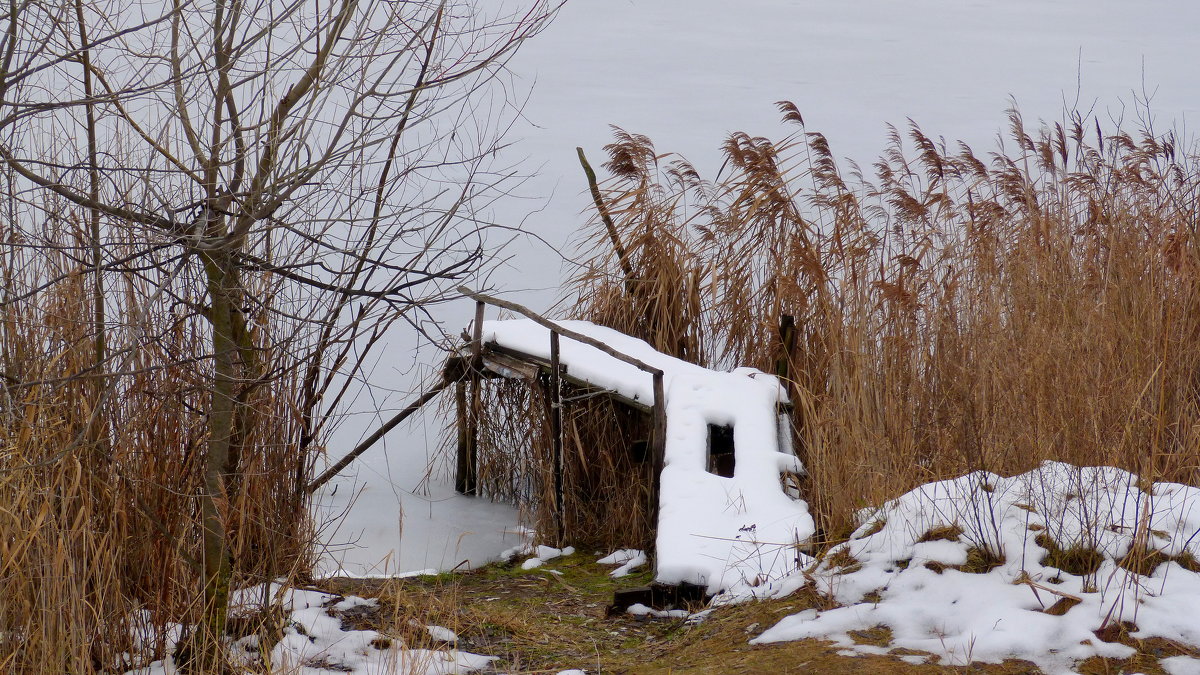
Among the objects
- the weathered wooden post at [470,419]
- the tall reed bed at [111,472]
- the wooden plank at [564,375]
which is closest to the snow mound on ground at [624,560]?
the wooden plank at [564,375]

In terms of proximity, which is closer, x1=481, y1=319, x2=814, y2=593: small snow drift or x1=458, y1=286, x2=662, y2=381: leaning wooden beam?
x1=481, y1=319, x2=814, y2=593: small snow drift

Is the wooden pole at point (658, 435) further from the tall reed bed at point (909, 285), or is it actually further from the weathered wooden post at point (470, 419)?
the weathered wooden post at point (470, 419)

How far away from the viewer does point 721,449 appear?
589 cm

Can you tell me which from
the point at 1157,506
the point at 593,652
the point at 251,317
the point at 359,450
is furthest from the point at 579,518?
the point at 1157,506

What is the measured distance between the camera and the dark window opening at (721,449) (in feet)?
18.8

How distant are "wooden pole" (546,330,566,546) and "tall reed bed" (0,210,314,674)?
2034 mm

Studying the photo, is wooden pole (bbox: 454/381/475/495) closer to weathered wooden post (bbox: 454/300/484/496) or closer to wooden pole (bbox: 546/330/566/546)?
weathered wooden post (bbox: 454/300/484/496)

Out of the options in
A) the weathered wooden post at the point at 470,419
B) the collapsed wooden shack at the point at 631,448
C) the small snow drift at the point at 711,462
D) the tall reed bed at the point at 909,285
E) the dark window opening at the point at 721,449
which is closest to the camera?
the small snow drift at the point at 711,462

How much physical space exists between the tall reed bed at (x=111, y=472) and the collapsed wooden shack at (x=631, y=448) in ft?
3.40

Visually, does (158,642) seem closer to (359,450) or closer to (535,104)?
(359,450)

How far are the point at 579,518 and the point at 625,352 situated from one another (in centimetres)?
109

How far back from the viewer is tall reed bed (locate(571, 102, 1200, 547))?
16.1ft

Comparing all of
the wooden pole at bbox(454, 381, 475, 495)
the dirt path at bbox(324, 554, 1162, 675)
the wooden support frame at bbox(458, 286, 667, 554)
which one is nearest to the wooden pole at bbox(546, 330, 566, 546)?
the wooden support frame at bbox(458, 286, 667, 554)

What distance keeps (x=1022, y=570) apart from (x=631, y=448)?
3.02 meters
